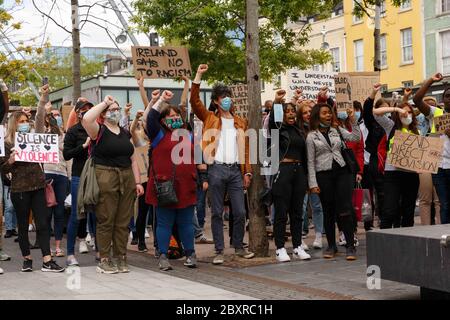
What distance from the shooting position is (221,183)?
31.1 ft

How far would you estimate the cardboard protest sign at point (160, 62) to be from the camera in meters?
10.5

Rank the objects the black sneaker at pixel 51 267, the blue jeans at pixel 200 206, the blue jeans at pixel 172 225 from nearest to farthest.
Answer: the black sneaker at pixel 51 267 < the blue jeans at pixel 172 225 < the blue jeans at pixel 200 206

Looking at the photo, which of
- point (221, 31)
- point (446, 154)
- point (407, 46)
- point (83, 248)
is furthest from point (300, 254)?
point (407, 46)

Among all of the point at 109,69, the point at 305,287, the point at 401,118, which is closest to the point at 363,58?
the point at 109,69

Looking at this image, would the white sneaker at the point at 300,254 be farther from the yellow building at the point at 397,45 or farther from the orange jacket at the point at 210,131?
the yellow building at the point at 397,45

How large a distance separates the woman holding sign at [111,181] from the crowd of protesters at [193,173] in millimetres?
13

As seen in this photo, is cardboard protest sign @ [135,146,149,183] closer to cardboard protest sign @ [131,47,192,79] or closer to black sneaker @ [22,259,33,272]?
cardboard protest sign @ [131,47,192,79]

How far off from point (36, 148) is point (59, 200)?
1508 mm

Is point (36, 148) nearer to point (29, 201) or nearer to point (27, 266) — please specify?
point (29, 201)

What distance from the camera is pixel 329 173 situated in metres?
9.61

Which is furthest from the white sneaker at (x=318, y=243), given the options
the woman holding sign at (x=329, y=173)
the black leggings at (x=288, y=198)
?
the black leggings at (x=288, y=198)

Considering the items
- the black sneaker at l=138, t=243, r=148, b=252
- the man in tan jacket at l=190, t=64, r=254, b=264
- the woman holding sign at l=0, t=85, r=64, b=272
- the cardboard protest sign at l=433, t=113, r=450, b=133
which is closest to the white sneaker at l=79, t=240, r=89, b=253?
the black sneaker at l=138, t=243, r=148, b=252

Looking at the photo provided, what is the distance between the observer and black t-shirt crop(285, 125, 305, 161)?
31.4 feet
